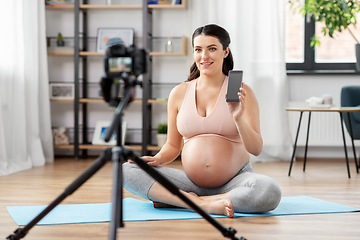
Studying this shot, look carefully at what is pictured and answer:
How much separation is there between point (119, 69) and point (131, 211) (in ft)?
3.00

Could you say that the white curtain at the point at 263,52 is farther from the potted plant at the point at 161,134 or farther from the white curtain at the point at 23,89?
the white curtain at the point at 23,89

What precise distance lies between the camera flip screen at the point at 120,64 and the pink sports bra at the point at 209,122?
0.80 m

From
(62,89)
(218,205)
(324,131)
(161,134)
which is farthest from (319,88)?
(218,205)

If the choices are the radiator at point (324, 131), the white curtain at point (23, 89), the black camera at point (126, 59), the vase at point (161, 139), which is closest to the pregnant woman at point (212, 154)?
the black camera at point (126, 59)

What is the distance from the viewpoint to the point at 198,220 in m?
1.65

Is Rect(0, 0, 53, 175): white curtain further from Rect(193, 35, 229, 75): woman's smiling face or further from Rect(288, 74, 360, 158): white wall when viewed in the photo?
Rect(288, 74, 360, 158): white wall

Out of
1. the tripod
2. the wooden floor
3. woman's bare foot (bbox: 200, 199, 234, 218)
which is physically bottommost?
the wooden floor

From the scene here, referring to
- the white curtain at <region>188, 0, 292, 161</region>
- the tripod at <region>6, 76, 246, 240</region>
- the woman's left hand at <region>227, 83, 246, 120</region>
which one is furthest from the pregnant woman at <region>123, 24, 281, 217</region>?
the white curtain at <region>188, 0, 292, 161</region>

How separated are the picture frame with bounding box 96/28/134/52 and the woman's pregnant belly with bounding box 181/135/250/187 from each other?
2.36 meters

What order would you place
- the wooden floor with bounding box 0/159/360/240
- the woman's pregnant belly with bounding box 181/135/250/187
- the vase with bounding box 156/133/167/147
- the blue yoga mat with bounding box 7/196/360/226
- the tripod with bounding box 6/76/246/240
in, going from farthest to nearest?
1. the vase with bounding box 156/133/167/147
2. the woman's pregnant belly with bounding box 181/135/250/187
3. the blue yoga mat with bounding box 7/196/360/226
4. the wooden floor with bounding box 0/159/360/240
5. the tripod with bounding box 6/76/246/240

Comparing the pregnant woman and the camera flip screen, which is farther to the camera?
the pregnant woman

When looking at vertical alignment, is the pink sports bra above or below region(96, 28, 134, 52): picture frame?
below

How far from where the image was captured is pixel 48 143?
3789 millimetres

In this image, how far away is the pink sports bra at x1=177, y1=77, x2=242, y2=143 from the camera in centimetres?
179
